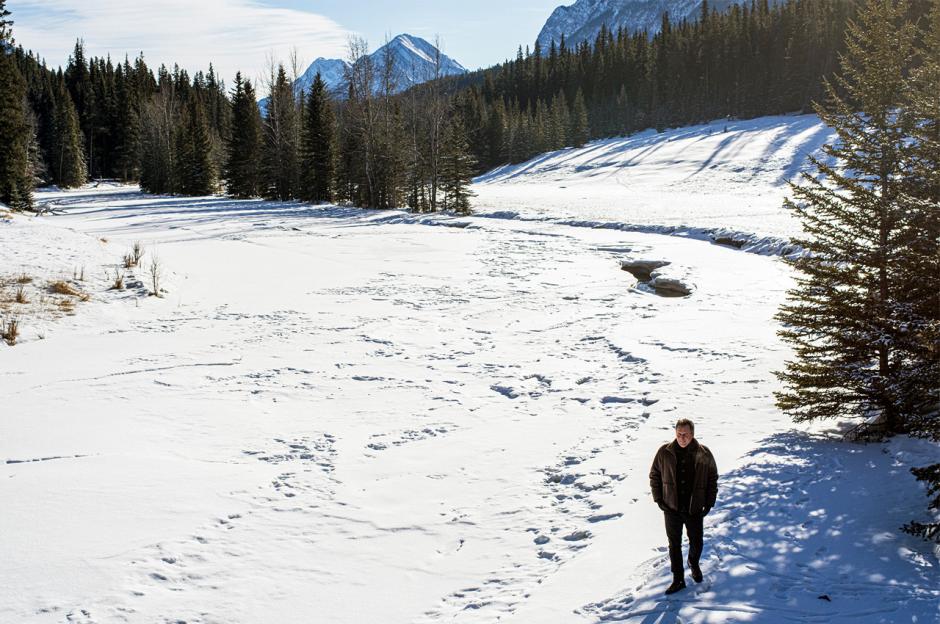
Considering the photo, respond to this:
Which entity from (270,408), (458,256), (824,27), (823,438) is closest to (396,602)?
(270,408)

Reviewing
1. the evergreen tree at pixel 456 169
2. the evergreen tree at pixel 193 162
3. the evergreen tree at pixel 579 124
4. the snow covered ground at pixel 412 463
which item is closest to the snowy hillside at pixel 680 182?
the evergreen tree at pixel 456 169

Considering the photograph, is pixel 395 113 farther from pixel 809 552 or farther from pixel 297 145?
pixel 809 552

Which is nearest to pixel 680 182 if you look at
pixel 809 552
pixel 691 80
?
pixel 691 80

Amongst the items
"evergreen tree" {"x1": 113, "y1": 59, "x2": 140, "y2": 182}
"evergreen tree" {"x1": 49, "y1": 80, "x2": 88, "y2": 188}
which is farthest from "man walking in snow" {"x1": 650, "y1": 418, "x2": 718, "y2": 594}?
"evergreen tree" {"x1": 113, "y1": 59, "x2": 140, "y2": 182}

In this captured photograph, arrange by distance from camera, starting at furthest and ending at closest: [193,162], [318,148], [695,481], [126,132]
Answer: [126,132]
[193,162]
[318,148]
[695,481]

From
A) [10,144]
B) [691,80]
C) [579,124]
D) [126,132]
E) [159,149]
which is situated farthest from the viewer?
[691,80]

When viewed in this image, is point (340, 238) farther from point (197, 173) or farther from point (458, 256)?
point (197, 173)

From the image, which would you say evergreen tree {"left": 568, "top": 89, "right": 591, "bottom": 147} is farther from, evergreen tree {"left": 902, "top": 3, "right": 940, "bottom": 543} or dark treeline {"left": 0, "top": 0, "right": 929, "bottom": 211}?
evergreen tree {"left": 902, "top": 3, "right": 940, "bottom": 543}

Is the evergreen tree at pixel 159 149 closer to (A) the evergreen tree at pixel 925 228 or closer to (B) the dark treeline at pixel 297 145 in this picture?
(B) the dark treeline at pixel 297 145

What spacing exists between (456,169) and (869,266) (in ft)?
127

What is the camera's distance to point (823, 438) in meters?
8.56

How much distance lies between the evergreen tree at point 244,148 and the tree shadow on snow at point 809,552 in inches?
2452

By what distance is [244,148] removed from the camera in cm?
6303

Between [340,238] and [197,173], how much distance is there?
149 feet
